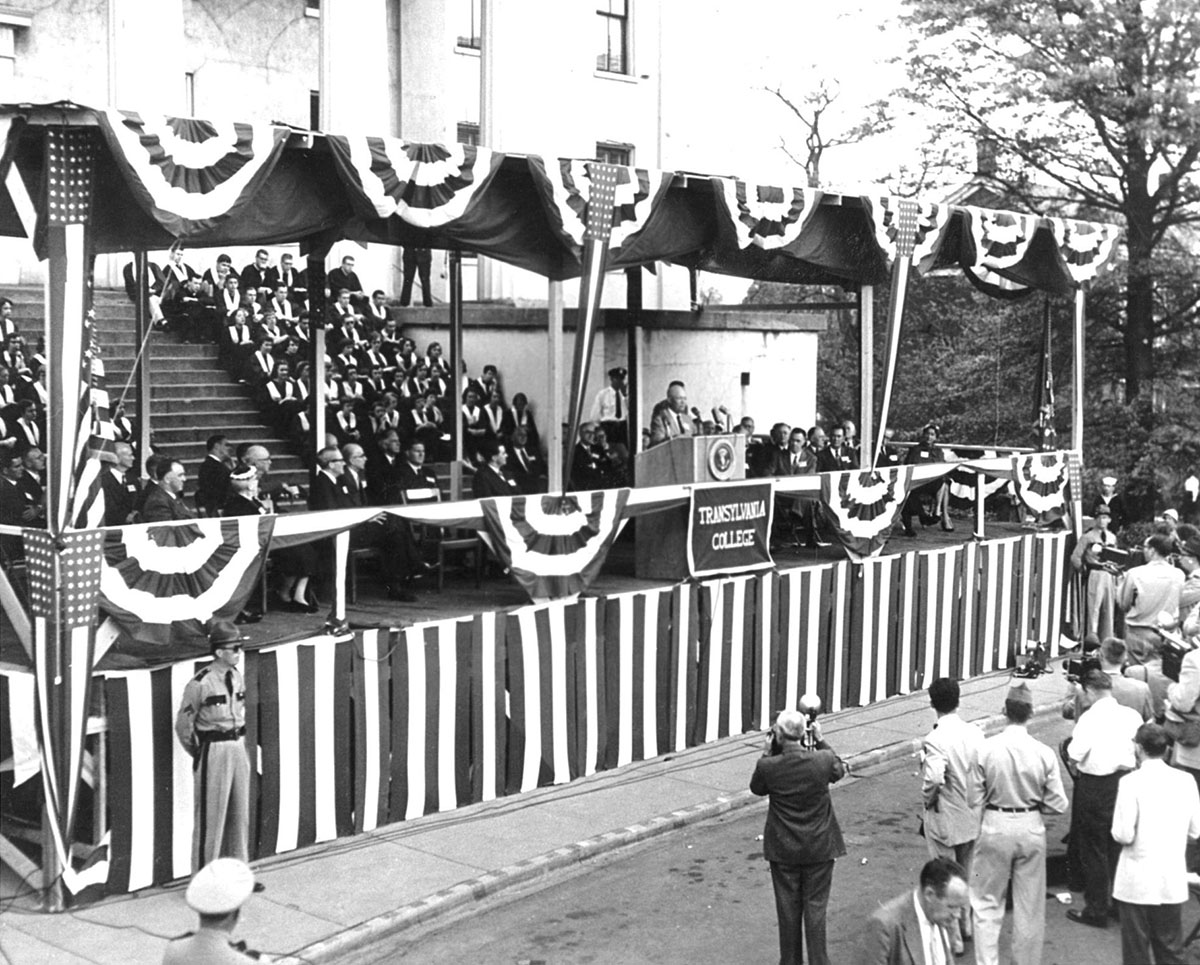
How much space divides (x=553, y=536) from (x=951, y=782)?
5.29 meters

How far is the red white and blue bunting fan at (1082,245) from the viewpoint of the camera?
1947cm

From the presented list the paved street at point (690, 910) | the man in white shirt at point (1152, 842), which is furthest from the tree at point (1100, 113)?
the man in white shirt at point (1152, 842)

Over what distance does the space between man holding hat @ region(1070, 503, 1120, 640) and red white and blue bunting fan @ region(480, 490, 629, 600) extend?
24.5 feet

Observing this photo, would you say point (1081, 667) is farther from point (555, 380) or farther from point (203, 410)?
point (203, 410)

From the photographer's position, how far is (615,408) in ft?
71.6

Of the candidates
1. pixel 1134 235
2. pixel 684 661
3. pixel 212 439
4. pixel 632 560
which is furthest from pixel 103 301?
pixel 1134 235

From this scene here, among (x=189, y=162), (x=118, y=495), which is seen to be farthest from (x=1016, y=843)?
(x=118, y=495)

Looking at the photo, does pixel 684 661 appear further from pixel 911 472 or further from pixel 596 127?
pixel 596 127

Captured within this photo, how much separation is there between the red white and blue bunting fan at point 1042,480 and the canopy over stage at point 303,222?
10.2 feet

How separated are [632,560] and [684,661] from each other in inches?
115

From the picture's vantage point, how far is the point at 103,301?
21.9m

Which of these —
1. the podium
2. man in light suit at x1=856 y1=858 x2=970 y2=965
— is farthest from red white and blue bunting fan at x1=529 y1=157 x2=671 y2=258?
man in light suit at x1=856 y1=858 x2=970 y2=965

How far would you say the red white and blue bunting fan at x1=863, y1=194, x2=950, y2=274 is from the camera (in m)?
16.6

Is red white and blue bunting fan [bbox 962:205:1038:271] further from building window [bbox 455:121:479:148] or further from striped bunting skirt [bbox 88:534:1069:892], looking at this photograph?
building window [bbox 455:121:479:148]
